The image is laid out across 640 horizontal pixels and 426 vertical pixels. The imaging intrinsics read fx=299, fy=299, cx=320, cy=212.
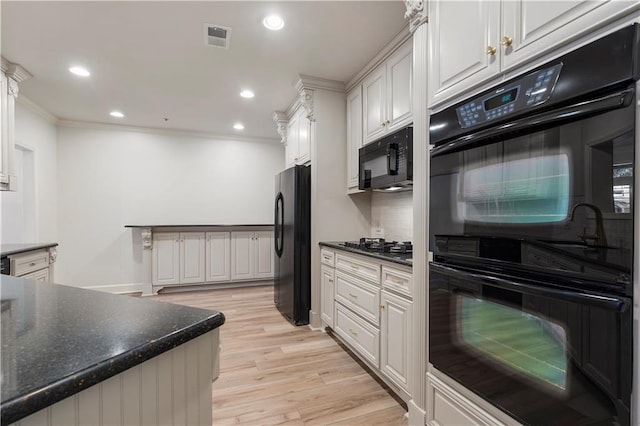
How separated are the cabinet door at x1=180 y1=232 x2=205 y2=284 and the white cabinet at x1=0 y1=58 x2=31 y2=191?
6.73 ft

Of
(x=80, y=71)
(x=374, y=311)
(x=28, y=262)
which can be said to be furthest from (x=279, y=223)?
(x=80, y=71)

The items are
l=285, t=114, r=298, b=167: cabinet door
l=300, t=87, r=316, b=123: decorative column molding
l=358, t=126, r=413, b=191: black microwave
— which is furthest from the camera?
l=285, t=114, r=298, b=167: cabinet door

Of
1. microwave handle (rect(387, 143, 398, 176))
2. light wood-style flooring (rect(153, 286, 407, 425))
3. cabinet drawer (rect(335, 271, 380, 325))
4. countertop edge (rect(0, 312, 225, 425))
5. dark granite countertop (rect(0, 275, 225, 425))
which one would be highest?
microwave handle (rect(387, 143, 398, 176))

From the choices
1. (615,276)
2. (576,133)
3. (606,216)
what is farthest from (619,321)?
(576,133)

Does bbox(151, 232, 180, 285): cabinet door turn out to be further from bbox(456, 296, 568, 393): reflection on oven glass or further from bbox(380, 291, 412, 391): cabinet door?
bbox(456, 296, 568, 393): reflection on oven glass

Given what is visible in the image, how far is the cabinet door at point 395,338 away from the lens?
176cm

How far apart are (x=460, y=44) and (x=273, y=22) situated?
140 centimetres

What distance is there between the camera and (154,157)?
476 cm

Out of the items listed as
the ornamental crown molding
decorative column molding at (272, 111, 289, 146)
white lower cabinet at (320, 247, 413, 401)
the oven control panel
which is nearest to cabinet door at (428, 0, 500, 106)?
the oven control panel

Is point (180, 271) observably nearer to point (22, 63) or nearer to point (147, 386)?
point (22, 63)

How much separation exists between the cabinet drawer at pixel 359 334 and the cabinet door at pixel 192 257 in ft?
9.11

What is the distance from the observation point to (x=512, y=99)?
1096 millimetres

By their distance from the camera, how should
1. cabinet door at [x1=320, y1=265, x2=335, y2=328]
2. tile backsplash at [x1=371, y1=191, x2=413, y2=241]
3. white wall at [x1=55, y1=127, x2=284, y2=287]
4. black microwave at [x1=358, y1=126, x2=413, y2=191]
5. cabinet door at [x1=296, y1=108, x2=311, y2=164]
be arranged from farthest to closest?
white wall at [x1=55, y1=127, x2=284, y2=287] → cabinet door at [x1=296, y1=108, x2=311, y2=164] → cabinet door at [x1=320, y1=265, x2=335, y2=328] → tile backsplash at [x1=371, y1=191, x2=413, y2=241] → black microwave at [x1=358, y1=126, x2=413, y2=191]

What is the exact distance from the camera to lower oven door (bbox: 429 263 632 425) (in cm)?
84
